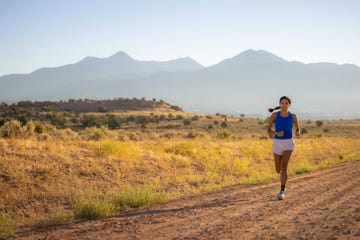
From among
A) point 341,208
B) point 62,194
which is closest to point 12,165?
point 62,194

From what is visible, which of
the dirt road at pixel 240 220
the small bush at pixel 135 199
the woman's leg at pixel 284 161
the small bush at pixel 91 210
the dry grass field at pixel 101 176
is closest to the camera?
the dirt road at pixel 240 220

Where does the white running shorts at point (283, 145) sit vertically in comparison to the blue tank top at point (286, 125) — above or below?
below

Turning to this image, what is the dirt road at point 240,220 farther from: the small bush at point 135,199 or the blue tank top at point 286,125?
the blue tank top at point 286,125

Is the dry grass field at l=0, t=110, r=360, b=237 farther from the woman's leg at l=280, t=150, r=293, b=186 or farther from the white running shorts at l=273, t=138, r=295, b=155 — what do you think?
the white running shorts at l=273, t=138, r=295, b=155

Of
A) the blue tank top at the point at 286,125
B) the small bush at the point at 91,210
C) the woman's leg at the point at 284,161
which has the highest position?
the blue tank top at the point at 286,125

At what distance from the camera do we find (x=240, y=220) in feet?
21.6

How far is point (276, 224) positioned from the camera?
6223 mm

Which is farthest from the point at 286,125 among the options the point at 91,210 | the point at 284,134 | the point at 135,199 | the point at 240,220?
the point at 91,210

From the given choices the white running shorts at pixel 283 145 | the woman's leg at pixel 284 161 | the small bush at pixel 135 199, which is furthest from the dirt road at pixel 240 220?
the white running shorts at pixel 283 145

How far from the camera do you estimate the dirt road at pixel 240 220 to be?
586cm

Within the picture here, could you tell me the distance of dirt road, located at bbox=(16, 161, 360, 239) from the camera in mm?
5855

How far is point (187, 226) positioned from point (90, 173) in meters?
5.80

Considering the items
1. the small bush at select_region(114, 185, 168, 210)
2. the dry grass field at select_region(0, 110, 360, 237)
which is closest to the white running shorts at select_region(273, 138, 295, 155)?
the dry grass field at select_region(0, 110, 360, 237)

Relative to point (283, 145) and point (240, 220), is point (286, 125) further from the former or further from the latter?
point (240, 220)
